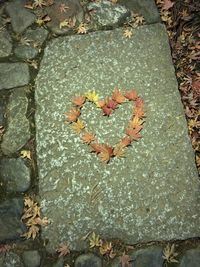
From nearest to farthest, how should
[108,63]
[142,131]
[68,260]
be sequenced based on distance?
[68,260], [142,131], [108,63]

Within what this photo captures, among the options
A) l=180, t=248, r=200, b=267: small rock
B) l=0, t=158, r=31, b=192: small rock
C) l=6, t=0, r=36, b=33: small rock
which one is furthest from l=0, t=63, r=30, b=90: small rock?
l=180, t=248, r=200, b=267: small rock

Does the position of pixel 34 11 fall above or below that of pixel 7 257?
above

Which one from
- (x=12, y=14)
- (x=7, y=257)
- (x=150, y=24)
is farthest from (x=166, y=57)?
(x=7, y=257)

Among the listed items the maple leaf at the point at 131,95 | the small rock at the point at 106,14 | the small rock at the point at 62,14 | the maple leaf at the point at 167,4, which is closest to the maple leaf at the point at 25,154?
the maple leaf at the point at 131,95

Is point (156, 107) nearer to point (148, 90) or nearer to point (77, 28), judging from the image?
point (148, 90)

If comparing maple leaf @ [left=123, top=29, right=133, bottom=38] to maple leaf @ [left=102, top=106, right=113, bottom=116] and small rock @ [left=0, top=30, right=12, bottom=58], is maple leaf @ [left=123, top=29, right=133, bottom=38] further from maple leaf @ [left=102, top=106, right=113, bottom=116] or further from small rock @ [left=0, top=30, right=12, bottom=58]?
small rock @ [left=0, top=30, right=12, bottom=58]

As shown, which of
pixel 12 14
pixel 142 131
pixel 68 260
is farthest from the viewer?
pixel 12 14

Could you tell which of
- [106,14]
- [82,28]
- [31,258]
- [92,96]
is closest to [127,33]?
[106,14]
